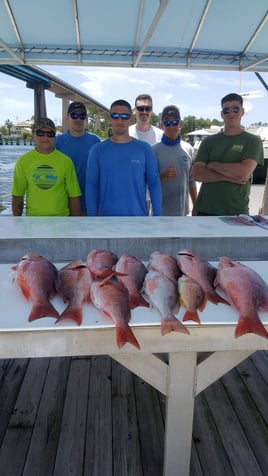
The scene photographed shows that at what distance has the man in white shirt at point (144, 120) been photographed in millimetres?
3703

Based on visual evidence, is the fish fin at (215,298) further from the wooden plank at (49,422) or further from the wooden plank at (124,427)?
the wooden plank at (49,422)

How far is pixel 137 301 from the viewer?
4.25ft

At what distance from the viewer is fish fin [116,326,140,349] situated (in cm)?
109

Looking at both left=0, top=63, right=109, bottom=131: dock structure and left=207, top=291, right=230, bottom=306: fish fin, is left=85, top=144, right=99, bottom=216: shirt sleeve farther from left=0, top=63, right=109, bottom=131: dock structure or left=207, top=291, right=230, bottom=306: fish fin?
left=0, top=63, right=109, bottom=131: dock structure

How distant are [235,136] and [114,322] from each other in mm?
2434

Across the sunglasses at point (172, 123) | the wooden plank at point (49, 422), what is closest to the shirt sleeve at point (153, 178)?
the sunglasses at point (172, 123)

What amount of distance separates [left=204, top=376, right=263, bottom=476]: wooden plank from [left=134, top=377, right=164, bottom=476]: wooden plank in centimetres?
35

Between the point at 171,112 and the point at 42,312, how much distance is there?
2.75 m

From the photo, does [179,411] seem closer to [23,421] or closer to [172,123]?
[23,421]

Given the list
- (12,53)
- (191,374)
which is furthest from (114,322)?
(12,53)

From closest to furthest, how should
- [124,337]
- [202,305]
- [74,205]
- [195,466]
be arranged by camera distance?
[124,337], [202,305], [195,466], [74,205]

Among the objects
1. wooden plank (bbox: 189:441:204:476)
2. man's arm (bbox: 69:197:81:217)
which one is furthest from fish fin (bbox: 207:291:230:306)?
man's arm (bbox: 69:197:81:217)

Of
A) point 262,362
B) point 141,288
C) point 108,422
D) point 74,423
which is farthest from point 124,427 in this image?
point 262,362

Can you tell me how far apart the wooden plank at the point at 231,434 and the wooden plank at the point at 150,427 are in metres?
0.35
